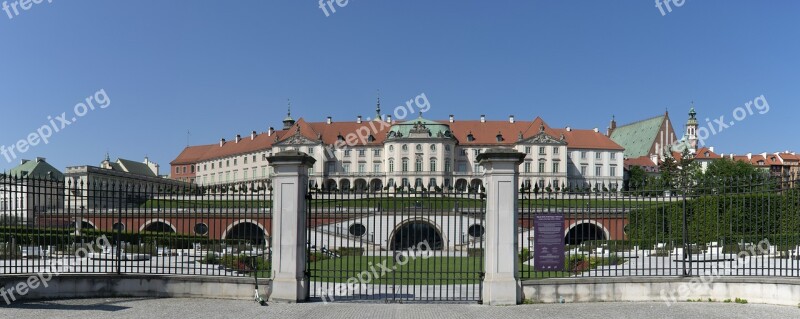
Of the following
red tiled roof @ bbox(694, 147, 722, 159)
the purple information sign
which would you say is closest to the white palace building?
red tiled roof @ bbox(694, 147, 722, 159)

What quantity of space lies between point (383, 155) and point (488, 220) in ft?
310

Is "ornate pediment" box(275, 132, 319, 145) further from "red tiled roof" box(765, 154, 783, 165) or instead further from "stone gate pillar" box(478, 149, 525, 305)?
"stone gate pillar" box(478, 149, 525, 305)

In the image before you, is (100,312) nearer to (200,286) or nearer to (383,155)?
(200,286)

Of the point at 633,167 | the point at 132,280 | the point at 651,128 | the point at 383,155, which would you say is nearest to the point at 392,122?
the point at 383,155

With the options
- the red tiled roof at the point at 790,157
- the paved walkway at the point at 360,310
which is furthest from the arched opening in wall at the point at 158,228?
the red tiled roof at the point at 790,157

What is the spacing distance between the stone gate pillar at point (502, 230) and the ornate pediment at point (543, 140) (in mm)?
91904

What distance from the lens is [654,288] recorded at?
13070 millimetres

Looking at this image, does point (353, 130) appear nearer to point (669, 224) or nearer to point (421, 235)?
point (421, 235)

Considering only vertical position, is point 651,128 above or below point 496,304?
above

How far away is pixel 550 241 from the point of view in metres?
13.3

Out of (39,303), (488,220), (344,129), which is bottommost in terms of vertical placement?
(39,303)

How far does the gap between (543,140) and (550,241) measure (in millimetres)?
92368

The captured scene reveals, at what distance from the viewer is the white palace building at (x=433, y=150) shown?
10350 cm

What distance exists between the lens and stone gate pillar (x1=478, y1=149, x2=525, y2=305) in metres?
12.8
